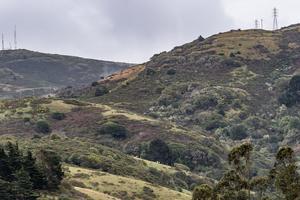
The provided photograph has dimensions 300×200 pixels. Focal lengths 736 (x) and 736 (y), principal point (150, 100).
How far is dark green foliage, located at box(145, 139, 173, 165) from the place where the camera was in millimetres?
116312

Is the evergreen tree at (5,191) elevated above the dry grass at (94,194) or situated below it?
above

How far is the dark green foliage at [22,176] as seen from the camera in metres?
54.5

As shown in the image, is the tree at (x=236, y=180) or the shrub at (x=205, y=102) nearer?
the tree at (x=236, y=180)

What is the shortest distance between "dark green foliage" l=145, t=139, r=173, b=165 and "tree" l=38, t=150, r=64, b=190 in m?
49.4

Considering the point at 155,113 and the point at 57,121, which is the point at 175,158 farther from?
the point at 155,113

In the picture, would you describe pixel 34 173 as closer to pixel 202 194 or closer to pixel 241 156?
pixel 202 194

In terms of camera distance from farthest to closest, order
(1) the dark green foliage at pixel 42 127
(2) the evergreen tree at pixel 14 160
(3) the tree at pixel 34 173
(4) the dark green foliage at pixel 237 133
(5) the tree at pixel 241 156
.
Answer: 1. (4) the dark green foliage at pixel 237 133
2. (1) the dark green foliage at pixel 42 127
3. (3) the tree at pixel 34 173
4. (2) the evergreen tree at pixel 14 160
5. (5) the tree at pixel 241 156

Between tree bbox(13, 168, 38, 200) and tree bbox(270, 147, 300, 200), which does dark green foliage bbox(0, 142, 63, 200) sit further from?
tree bbox(270, 147, 300, 200)

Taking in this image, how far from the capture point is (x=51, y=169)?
64.7m

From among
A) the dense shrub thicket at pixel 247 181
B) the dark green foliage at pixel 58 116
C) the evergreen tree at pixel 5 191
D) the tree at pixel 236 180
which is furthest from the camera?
the dark green foliage at pixel 58 116

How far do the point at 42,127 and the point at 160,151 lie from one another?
23.0m

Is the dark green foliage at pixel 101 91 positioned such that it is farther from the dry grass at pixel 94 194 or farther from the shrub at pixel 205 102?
the dry grass at pixel 94 194

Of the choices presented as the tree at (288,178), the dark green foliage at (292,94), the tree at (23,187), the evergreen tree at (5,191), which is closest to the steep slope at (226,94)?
the dark green foliage at (292,94)


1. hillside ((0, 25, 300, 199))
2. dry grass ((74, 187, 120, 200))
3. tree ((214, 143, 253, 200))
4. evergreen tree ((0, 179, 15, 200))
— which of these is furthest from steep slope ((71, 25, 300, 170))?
tree ((214, 143, 253, 200))
